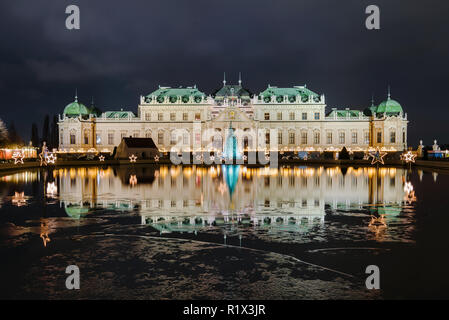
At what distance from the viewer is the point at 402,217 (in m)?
14.3

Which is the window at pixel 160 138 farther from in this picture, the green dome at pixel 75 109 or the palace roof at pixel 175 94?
the green dome at pixel 75 109

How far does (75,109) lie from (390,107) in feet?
222

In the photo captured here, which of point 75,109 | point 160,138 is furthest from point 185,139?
point 75,109

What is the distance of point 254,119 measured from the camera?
101062mm

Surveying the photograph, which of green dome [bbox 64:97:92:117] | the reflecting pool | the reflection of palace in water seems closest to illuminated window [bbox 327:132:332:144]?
green dome [bbox 64:97:92:117]

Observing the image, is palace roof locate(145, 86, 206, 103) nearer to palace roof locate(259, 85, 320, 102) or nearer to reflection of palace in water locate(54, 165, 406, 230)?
palace roof locate(259, 85, 320, 102)

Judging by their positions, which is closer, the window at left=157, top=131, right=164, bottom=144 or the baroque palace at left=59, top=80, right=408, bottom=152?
the baroque palace at left=59, top=80, right=408, bottom=152

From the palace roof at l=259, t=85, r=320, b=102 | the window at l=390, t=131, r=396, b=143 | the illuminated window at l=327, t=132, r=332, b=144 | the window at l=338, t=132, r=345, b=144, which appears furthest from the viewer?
the illuminated window at l=327, t=132, r=332, b=144

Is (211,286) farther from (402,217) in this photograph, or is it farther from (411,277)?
(402,217)

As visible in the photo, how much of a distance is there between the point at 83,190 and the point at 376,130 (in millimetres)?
87684

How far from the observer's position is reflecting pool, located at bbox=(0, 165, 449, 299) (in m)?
7.46

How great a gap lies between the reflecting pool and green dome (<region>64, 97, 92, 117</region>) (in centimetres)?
8835

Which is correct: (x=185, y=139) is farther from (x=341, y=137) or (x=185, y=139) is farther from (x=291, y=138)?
(x=341, y=137)
